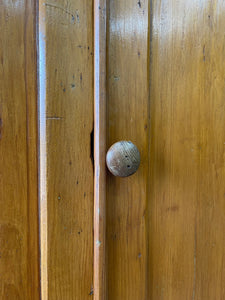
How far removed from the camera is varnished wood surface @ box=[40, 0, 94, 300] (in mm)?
297

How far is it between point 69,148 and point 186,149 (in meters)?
0.24

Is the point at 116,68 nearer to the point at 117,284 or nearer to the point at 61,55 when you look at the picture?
the point at 61,55

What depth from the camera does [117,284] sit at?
0.34 metres

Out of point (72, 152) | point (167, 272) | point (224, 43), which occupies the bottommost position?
point (167, 272)

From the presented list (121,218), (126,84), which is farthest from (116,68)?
(121,218)

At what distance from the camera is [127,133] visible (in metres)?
0.34

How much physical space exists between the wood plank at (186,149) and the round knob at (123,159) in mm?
82

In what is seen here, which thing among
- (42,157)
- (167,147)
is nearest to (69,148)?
(42,157)

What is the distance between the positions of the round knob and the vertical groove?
11 cm

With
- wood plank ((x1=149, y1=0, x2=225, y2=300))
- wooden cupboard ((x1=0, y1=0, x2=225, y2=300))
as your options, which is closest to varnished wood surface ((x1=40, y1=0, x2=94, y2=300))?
wooden cupboard ((x1=0, y1=0, x2=225, y2=300))

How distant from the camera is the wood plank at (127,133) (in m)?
0.33

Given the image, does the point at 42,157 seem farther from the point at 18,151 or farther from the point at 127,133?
the point at 127,133

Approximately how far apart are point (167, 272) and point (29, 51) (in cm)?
50

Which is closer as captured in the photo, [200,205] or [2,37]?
[2,37]
